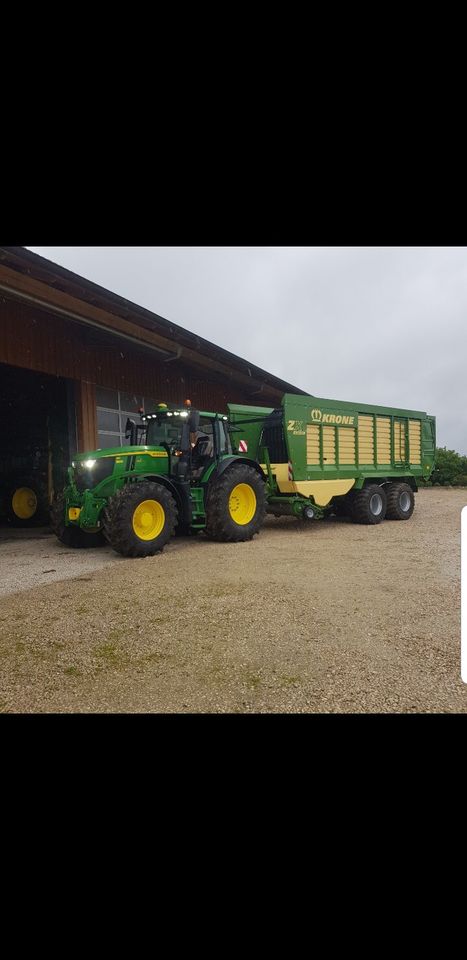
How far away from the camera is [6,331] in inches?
315

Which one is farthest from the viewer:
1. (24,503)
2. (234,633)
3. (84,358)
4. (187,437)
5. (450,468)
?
(450,468)

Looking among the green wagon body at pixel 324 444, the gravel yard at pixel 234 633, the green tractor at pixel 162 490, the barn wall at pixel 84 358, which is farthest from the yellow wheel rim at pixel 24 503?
the green wagon body at pixel 324 444

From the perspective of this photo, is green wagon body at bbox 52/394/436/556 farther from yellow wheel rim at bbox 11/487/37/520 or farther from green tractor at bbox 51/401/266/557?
yellow wheel rim at bbox 11/487/37/520

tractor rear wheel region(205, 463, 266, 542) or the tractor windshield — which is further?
the tractor windshield

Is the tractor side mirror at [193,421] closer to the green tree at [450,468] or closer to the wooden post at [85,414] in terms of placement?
the wooden post at [85,414]

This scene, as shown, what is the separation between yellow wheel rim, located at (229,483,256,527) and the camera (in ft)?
24.7

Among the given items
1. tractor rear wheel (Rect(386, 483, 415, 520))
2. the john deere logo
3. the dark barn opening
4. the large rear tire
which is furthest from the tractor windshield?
tractor rear wheel (Rect(386, 483, 415, 520))

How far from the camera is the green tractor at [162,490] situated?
6273 mm

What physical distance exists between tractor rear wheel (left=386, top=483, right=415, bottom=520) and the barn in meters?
4.95

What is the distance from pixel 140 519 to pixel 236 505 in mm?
1737

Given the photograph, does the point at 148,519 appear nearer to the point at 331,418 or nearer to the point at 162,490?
the point at 162,490

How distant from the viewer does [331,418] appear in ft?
29.5

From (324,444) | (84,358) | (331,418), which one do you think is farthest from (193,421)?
(84,358)

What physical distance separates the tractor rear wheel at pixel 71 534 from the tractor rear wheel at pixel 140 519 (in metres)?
1.14
